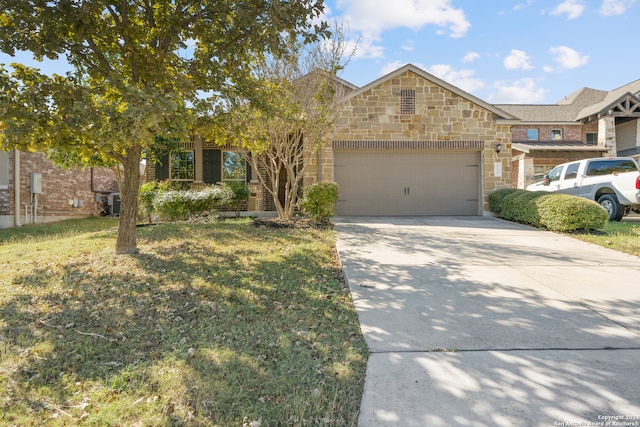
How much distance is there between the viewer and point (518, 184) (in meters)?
19.5

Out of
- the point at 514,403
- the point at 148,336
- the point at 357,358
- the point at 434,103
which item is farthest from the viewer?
the point at 434,103

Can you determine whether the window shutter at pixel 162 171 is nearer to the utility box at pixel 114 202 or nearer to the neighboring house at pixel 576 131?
the utility box at pixel 114 202

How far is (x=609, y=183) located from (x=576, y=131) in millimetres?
13625

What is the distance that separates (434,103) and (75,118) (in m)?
10.4

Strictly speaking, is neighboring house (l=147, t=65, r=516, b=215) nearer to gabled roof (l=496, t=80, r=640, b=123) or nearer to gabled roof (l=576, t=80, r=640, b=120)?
gabled roof (l=496, t=80, r=640, b=123)

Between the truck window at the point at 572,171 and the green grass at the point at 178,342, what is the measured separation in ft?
31.7

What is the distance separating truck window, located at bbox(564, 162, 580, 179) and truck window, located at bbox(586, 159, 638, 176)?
15.3 inches

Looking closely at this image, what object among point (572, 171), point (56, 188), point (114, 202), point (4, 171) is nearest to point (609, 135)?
point (572, 171)

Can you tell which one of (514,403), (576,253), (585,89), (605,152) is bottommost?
(514,403)

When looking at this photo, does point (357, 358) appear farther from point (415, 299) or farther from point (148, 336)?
point (148, 336)

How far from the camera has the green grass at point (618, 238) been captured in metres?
6.83

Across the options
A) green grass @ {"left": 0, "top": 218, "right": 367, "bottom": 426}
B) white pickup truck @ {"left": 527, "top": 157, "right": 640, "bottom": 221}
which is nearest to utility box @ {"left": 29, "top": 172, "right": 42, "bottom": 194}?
green grass @ {"left": 0, "top": 218, "right": 367, "bottom": 426}

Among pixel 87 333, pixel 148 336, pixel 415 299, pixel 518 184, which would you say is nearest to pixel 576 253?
pixel 415 299

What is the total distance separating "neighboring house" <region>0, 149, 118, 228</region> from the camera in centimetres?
1312
